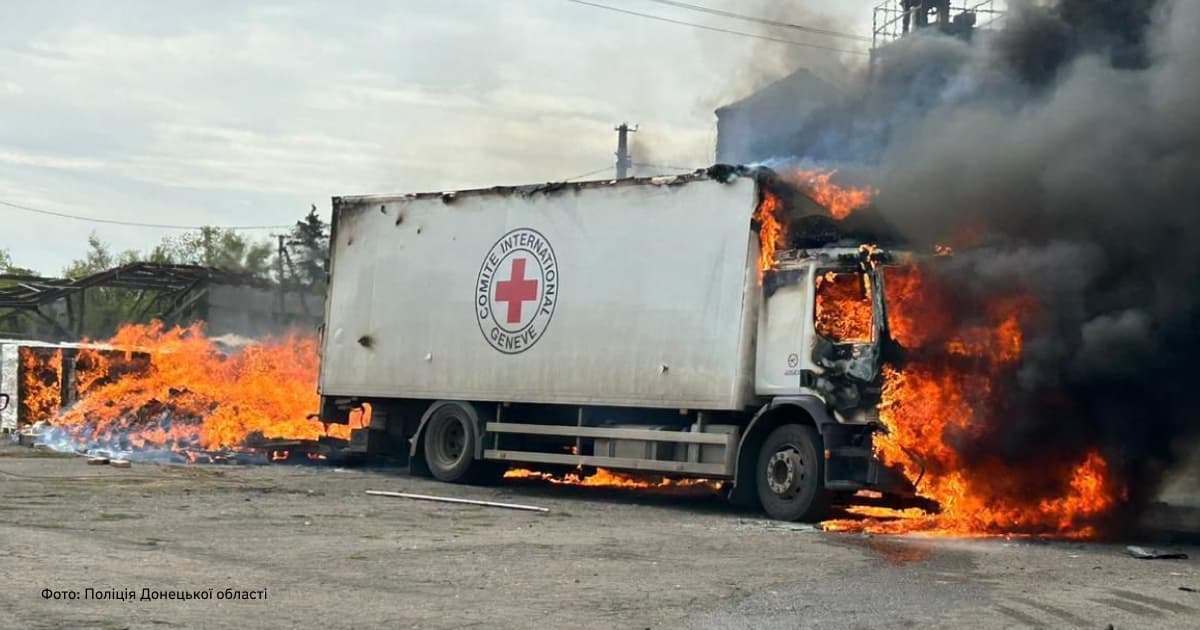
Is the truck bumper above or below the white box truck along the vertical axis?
below

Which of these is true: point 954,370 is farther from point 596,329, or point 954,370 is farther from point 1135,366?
point 596,329

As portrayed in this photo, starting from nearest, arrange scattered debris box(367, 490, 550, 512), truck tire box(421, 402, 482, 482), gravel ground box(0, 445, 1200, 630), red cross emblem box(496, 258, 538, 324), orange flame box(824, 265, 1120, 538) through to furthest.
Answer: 1. gravel ground box(0, 445, 1200, 630)
2. orange flame box(824, 265, 1120, 538)
3. scattered debris box(367, 490, 550, 512)
4. red cross emblem box(496, 258, 538, 324)
5. truck tire box(421, 402, 482, 482)

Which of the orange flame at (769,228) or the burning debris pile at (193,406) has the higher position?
the orange flame at (769,228)

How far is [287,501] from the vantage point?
14.3 metres

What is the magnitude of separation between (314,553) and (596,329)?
254 inches

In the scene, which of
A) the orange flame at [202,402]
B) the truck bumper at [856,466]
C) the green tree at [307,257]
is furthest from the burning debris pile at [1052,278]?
the green tree at [307,257]

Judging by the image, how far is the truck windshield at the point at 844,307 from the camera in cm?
1333

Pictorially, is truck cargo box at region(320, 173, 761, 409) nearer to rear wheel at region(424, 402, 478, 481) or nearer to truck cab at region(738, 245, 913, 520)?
rear wheel at region(424, 402, 478, 481)

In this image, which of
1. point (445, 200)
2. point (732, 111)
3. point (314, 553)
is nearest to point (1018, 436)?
point (314, 553)

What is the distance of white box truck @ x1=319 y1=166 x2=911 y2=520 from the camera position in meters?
13.6

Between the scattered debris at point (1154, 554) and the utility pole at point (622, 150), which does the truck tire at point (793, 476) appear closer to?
the scattered debris at point (1154, 554)

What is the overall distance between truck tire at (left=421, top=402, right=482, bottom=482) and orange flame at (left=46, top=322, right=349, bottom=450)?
13.0 ft

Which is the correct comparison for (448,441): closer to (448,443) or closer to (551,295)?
(448,443)

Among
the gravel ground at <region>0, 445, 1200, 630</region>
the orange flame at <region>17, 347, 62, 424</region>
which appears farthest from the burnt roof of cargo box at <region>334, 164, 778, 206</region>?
the orange flame at <region>17, 347, 62, 424</region>
